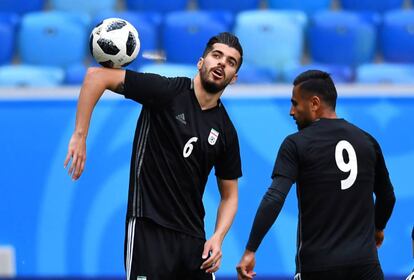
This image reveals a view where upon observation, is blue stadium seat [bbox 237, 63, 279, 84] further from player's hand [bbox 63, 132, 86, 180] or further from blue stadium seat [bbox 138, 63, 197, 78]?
player's hand [bbox 63, 132, 86, 180]

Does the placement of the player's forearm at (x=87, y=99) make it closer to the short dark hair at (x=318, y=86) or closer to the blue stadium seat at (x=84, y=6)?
the short dark hair at (x=318, y=86)

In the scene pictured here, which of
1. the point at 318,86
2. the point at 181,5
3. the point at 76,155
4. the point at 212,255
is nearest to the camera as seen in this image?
the point at 76,155

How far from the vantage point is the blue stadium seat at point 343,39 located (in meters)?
9.63

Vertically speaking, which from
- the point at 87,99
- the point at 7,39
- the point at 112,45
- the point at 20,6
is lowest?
the point at 87,99

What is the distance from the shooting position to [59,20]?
9.76 m

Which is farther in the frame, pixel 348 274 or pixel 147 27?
pixel 147 27

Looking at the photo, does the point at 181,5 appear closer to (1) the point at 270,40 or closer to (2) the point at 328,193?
(1) the point at 270,40

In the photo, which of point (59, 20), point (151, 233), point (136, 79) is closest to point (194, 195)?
point (151, 233)

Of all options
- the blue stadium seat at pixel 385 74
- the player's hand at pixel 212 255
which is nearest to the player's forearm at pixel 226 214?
the player's hand at pixel 212 255

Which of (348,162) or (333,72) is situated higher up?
(333,72)

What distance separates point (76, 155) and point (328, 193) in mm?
1290

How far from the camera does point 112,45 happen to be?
5.62m

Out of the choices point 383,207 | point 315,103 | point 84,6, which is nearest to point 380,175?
point 383,207

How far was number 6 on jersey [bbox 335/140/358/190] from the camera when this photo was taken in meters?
5.43
